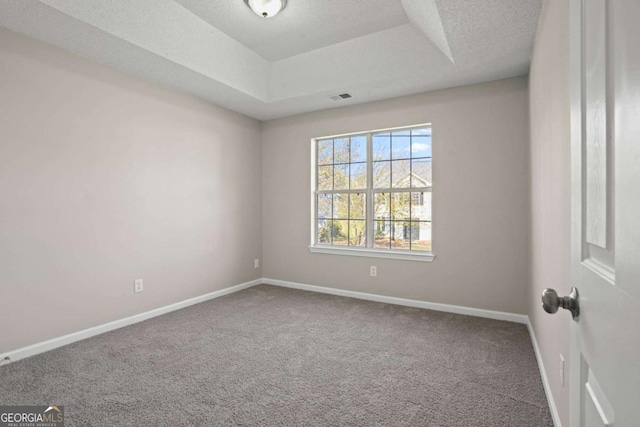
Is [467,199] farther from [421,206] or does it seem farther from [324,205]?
[324,205]

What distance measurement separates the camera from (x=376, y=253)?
414 cm

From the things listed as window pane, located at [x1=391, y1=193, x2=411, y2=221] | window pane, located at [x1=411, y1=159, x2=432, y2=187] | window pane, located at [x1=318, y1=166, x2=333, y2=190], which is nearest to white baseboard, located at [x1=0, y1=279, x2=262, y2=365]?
window pane, located at [x1=318, y1=166, x2=333, y2=190]

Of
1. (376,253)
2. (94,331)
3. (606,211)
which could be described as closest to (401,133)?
(376,253)

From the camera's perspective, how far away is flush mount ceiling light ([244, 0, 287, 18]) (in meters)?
2.77

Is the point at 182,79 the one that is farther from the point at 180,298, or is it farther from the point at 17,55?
the point at 180,298

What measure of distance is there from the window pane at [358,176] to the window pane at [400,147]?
413 mm

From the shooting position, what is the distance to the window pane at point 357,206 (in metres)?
4.34

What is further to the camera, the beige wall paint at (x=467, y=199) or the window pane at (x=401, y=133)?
the window pane at (x=401, y=133)

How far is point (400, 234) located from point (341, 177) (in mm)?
1089

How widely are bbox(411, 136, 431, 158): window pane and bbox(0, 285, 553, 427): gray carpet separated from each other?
1812 mm

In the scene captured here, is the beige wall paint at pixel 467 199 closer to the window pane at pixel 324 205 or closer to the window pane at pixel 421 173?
the window pane at pixel 421 173

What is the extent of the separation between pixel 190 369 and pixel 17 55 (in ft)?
8.77

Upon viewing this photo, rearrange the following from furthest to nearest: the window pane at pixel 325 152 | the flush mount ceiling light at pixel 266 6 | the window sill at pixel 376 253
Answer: the window pane at pixel 325 152 < the window sill at pixel 376 253 < the flush mount ceiling light at pixel 266 6

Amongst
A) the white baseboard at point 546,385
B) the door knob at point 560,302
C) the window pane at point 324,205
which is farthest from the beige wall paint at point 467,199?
the door knob at point 560,302
